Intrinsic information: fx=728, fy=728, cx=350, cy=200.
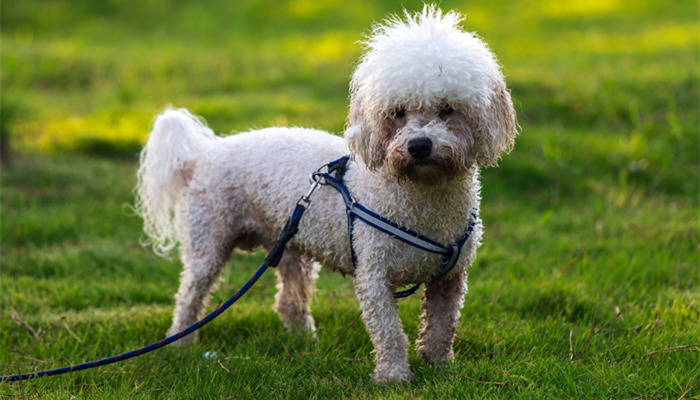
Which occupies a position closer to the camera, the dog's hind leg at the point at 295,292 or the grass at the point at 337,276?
the grass at the point at 337,276

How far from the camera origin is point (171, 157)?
16.8 ft

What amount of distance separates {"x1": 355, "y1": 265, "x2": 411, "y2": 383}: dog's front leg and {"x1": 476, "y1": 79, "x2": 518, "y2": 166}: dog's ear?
0.85 m

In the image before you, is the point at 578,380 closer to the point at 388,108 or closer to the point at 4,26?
the point at 388,108

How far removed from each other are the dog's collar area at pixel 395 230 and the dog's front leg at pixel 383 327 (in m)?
0.21

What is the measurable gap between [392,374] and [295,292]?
1.33 meters

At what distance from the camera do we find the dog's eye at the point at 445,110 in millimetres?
3623

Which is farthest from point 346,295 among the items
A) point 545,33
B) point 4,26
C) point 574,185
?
point 4,26

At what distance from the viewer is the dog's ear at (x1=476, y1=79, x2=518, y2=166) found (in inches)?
145

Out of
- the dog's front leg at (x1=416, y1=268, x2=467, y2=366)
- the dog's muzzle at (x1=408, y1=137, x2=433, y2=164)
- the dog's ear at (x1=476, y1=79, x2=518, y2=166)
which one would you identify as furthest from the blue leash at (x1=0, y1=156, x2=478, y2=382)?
the dog's muzzle at (x1=408, y1=137, x2=433, y2=164)

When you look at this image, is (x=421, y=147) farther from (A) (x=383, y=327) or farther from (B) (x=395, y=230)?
(A) (x=383, y=327)

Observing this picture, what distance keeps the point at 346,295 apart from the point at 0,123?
535 cm

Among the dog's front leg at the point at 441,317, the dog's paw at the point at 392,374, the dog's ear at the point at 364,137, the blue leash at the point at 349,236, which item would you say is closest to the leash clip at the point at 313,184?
the blue leash at the point at 349,236

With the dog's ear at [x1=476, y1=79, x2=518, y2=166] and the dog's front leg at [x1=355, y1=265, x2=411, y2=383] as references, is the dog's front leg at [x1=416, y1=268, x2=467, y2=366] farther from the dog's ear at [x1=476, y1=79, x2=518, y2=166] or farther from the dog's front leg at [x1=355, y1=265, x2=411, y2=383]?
the dog's ear at [x1=476, y1=79, x2=518, y2=166]

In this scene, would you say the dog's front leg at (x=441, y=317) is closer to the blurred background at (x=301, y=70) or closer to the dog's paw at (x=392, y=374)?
the dog's paw at (x=392, y=374)
